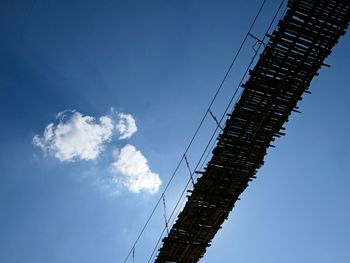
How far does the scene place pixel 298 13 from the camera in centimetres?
849

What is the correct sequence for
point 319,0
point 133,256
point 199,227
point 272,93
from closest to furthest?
point 319,0, point 272,93, point 199,227, point 133,256

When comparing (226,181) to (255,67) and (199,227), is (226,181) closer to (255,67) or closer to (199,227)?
(199,227)

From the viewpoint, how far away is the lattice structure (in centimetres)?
856

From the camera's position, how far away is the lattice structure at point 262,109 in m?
8.56

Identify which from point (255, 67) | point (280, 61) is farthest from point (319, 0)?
point (255, 67)

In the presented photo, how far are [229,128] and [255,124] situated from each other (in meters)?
0.80

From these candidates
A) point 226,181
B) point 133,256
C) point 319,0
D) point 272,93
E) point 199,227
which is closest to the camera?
point 319,0

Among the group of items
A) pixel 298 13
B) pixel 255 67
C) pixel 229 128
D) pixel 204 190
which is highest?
pixel 298 13

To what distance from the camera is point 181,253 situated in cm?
1209

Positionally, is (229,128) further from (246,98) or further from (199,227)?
(199,227)

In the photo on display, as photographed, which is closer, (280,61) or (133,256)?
(280,61)

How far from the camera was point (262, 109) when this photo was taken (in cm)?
937

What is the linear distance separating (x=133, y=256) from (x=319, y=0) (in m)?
11.3

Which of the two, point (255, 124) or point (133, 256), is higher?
point (255, 124)
